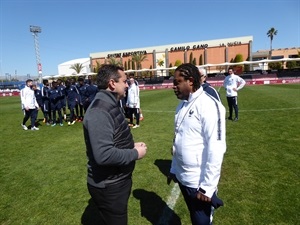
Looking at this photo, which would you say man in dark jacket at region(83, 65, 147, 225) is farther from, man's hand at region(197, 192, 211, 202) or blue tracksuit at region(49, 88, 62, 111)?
blue tracksuit at region(49, 88, 62, 111)

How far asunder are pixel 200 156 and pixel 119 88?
107 cm

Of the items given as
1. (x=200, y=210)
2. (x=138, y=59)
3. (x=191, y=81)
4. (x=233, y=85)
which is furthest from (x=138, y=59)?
(x=200, y=210)

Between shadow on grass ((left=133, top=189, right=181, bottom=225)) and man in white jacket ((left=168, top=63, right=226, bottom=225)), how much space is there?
1266 millimetres

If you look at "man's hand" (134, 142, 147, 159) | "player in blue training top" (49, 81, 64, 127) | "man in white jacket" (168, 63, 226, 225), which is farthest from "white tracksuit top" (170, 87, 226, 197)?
"player in blue training top" (49, 81, 64, 127)

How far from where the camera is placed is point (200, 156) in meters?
2.52

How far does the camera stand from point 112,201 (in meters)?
2.40

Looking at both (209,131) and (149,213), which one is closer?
(209,131)

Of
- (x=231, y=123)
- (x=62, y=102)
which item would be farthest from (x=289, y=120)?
(x=62, y=102)

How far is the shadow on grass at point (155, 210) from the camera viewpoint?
385 centimetres

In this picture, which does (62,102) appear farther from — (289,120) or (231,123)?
(289,120)

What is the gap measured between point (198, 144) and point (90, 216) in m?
2.63

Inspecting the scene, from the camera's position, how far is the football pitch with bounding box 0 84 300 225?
399 cm

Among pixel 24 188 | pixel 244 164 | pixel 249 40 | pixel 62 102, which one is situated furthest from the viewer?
pixel 249 40

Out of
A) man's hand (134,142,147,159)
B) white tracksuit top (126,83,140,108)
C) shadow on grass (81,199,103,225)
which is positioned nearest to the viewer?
man's hand (134,142,147,159)
